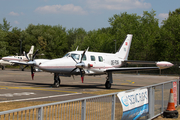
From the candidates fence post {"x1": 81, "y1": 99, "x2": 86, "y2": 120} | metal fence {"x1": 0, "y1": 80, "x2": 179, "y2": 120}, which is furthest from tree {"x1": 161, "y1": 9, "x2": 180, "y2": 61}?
fence post {"x1": 81, "y1": 99, "x2": 86, "y2": 120}

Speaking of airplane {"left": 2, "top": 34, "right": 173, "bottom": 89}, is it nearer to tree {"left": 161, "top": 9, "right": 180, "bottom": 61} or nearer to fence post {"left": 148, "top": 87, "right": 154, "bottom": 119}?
fence post {"left": 148, "top": 87, "right": 154, "bottom": 119}

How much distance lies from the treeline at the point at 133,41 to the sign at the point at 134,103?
45525mm

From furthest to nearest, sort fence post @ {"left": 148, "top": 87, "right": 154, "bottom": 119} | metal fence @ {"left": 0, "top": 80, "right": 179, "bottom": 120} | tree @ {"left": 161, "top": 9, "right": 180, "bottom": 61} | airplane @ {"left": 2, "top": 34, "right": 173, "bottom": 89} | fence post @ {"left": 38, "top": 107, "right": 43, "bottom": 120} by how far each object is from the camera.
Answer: tree @ {"left": 161, "top": 9, "right": 180, "bottom": 61}
airplane @ {"left": 2, "top": 34, "right": 173, "bottom": 89}
fence post @ {"left": 148, "top": 87, "right": 154, "bottom": 119}
fence post @ {"left": 38, "top": 107, "right": 43, "bottom": 120}
metal fence @ {"left": 0, "top": 80, "right": 179, "bottom": 120}

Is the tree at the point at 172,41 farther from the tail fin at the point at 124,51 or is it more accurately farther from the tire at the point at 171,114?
the tire at the point at 171,114

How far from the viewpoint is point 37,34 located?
87.4 metres

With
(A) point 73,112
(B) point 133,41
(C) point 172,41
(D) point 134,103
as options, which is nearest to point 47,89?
(D) point 134,103

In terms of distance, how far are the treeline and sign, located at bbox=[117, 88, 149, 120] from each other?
→ 1792 inches

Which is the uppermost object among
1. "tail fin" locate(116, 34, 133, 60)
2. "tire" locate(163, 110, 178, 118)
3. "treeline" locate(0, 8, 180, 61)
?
"treeline" locate(0, 8, 180, 61)

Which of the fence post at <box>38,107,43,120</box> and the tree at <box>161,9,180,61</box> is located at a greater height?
the tree at <box>161,9,180,61</box>

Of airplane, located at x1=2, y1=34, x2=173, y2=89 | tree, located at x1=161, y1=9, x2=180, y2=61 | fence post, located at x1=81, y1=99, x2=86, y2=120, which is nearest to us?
fence post, located at x1=81, y1=99, x2=86, y2=120

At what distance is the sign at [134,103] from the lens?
6688 millimetres

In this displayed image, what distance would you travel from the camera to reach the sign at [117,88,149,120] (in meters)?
6.69

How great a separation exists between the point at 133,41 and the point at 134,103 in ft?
198

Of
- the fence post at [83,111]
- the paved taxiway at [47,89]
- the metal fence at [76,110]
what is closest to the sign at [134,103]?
the metal fence at [76,110]
